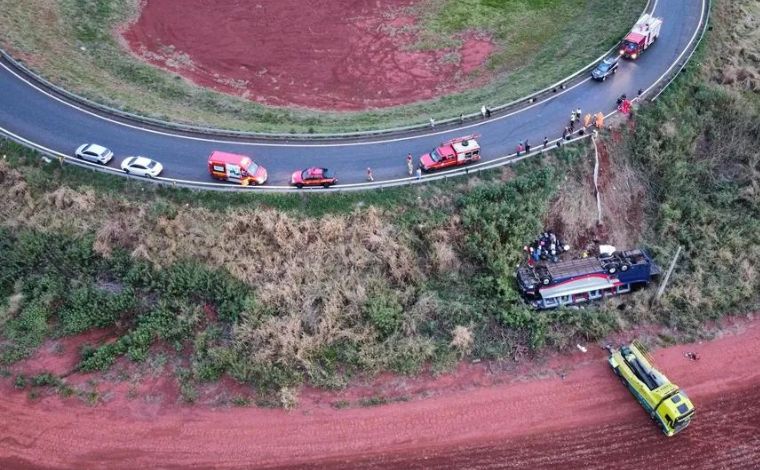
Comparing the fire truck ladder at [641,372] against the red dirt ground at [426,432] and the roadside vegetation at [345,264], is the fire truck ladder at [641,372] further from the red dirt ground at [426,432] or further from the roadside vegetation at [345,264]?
the roadside vegetation at [345,264]

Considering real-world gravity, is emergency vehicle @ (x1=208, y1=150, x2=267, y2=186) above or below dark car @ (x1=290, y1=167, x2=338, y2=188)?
above

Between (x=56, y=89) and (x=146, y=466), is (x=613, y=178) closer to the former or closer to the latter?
(x=146, y=466)

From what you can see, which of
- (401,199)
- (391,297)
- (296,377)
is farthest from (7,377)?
(401,199)

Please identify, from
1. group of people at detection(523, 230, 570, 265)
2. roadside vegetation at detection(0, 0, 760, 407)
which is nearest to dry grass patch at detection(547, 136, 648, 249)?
roadside vegetation at detection(0, 0, 760, 407)

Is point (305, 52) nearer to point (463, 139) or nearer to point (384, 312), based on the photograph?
point (463, 139)

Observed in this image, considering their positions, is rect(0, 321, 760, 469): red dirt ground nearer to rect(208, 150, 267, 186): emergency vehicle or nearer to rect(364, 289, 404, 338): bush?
rect(364, 289, 404, 338): bush

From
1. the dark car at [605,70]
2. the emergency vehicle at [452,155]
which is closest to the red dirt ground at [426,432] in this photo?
the emergency vehicle at [452,155]

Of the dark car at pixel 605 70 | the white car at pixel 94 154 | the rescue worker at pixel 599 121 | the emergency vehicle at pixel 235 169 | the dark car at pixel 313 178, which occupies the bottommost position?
the dark car at pixel 313 178
